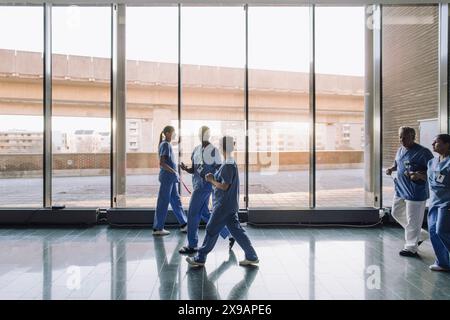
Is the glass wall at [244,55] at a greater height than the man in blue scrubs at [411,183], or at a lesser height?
greater

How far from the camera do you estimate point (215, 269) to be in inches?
141

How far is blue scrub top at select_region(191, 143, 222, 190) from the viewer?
3986mm

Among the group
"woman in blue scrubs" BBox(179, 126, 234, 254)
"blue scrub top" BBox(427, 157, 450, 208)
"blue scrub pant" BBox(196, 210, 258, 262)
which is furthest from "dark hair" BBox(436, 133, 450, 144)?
"woman in blue scrubs" BBox(179, 126, 234, 254)

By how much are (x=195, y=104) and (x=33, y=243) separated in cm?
515

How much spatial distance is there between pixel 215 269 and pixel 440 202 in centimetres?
222

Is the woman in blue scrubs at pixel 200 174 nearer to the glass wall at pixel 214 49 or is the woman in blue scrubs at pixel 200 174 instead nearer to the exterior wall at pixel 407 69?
the glass wall at pixel 214 49

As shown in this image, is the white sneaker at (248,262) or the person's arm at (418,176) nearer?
the white sneaker at (248,262)

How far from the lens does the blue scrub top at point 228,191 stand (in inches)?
134

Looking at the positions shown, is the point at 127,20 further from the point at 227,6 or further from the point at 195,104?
the point at 195,104

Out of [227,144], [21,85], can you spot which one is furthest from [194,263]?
[21,85]

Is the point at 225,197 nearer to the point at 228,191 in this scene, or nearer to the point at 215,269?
the point at 228,191

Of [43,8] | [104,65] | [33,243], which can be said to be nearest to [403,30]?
[104,65]

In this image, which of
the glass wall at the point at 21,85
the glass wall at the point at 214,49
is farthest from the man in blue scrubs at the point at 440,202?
the glass wall at the point at 21,85

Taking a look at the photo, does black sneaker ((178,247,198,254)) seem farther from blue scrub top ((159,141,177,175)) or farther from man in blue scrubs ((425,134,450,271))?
man in blue scrubs ((425,134,450,271))
